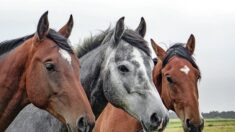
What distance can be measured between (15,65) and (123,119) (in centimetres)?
316

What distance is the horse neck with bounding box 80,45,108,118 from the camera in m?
8.05

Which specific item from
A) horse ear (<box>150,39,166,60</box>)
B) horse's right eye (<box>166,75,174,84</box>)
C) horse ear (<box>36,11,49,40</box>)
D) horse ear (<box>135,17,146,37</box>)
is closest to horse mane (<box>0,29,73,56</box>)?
horse ear (<box>36,11,49,40</box>)

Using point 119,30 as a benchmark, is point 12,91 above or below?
below

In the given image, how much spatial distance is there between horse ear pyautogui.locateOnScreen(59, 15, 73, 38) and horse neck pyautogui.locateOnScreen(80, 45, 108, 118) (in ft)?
2.95

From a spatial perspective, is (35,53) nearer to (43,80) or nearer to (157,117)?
(43,80)

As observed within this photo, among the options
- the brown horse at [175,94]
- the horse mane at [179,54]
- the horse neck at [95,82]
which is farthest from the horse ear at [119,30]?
the horse mane at [179,54]

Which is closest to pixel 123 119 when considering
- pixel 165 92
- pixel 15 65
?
pixel 165 92

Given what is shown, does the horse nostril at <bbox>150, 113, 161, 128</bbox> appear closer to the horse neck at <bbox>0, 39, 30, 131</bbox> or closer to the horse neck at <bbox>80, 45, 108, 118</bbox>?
the horse neck at <bbox>80, 45, 108, 118</bbox>

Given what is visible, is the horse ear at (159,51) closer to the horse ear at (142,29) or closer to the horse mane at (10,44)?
the horse ear at (142,29)

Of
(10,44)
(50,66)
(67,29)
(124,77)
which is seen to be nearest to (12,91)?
(50,66)

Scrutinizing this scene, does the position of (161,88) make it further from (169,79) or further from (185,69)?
(185,69)

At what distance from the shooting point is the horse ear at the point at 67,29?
748cm

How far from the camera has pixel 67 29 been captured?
7.52m

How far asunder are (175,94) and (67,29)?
315 centimetres
